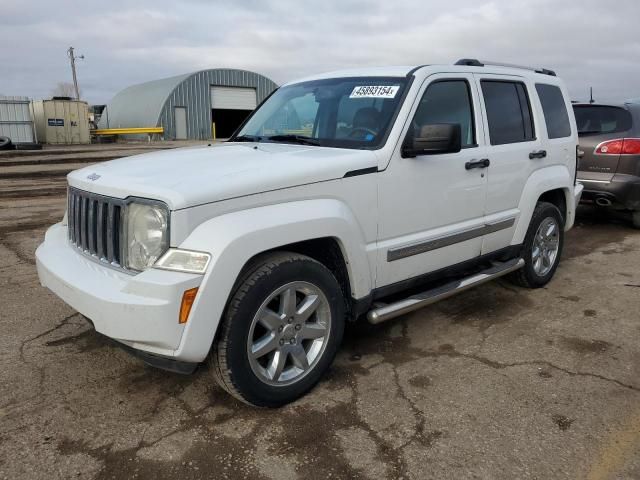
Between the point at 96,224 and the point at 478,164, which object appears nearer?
the point at 96,224

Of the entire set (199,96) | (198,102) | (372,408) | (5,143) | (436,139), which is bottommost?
(5,143)

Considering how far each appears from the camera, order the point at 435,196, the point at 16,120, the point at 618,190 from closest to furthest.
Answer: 1. the point at 435,196
2. the point at 618,190
3. the point at 16,120

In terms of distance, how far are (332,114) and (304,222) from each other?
1282 mm

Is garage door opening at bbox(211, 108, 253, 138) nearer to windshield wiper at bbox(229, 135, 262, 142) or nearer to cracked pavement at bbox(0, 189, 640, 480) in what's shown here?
windshield wiper at bbox(229, 135, 262, 142)

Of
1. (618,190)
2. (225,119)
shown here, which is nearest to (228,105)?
(225,119)

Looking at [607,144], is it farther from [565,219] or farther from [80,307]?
[80,307]

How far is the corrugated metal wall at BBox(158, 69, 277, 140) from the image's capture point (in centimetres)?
3438

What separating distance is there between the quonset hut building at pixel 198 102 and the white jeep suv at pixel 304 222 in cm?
3210

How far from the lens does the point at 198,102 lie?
3556 centimetres

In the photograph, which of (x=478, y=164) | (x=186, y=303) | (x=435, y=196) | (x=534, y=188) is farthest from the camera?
(x=534, y=188)

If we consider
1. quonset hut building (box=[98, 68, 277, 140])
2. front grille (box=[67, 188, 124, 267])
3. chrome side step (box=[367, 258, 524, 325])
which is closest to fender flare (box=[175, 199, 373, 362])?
front grille (box=[67, 188, 124, 267])

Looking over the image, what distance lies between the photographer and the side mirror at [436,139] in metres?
3.19

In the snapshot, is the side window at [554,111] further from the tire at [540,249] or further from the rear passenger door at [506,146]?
the tire at [540,249]

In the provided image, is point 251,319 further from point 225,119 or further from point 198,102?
point 225,119
